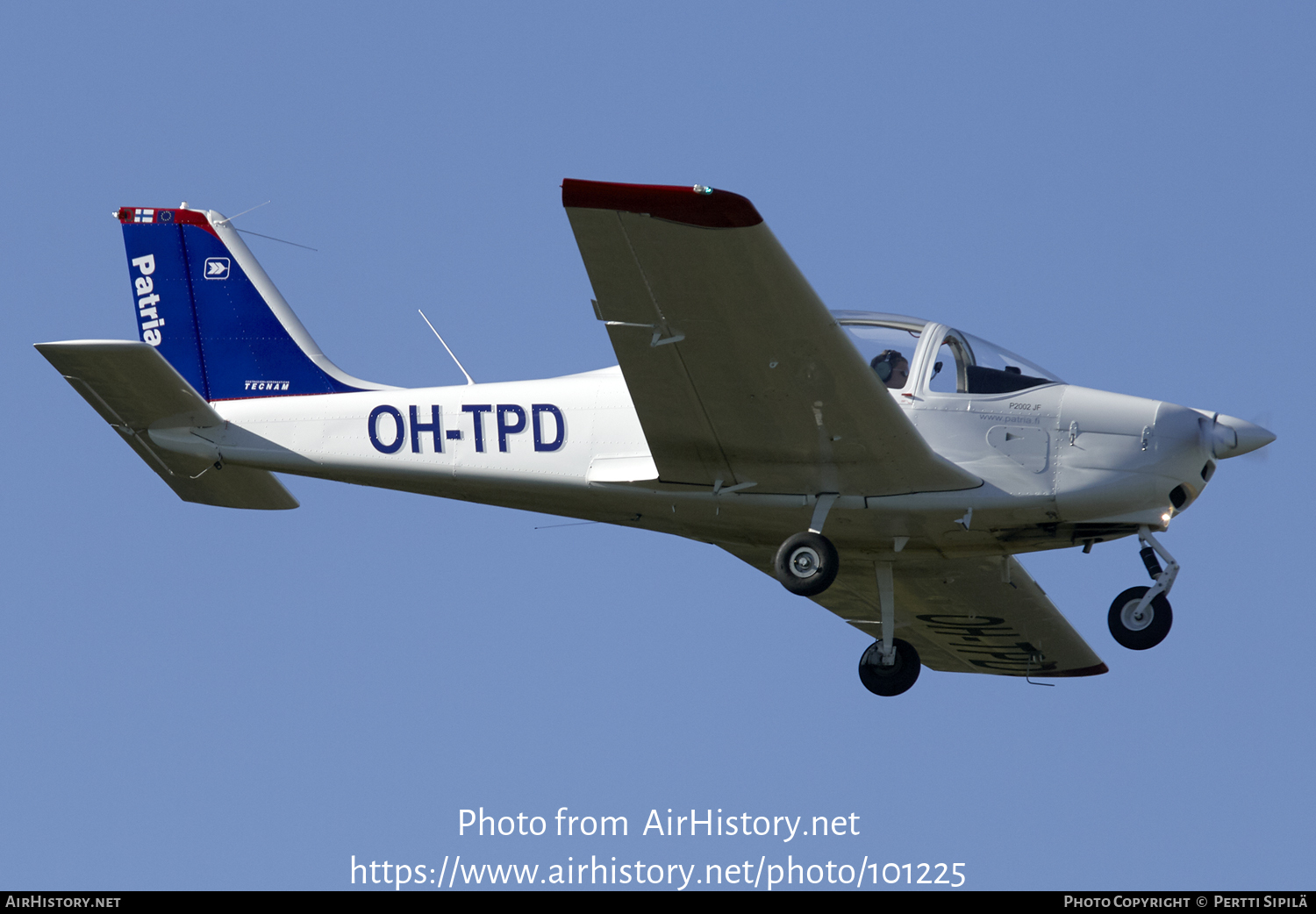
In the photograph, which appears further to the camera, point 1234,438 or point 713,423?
point 1234,438

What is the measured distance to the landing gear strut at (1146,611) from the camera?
1170cm

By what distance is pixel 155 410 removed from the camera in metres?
13.2

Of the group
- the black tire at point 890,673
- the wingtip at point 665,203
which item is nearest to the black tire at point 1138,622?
the black tire at point 890,673

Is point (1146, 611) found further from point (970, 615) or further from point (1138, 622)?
point (970, 615)

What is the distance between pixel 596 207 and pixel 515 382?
3.07m

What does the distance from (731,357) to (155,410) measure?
5.04 metres

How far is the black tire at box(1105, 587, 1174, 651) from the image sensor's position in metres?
11.7

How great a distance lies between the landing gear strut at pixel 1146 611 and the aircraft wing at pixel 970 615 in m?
1.82

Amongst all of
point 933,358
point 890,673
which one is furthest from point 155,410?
point 890,673

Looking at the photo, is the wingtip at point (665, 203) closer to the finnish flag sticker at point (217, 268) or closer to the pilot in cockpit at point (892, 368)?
the pilot in cockpit at point (892, 368)

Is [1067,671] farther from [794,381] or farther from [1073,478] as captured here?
[794,381]
